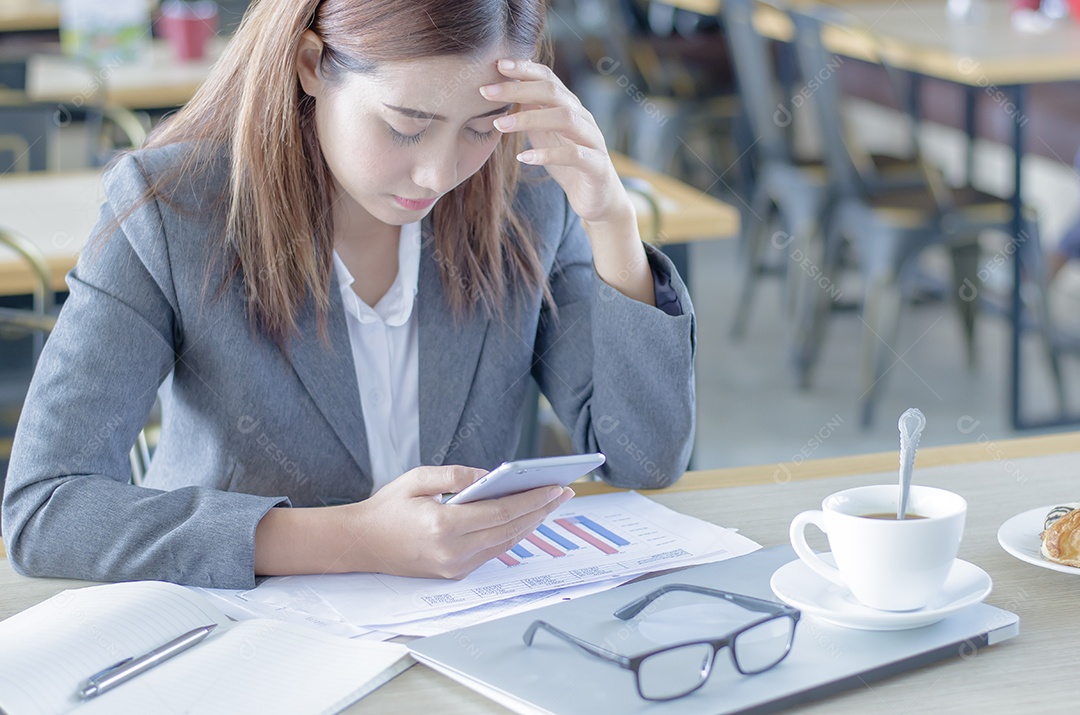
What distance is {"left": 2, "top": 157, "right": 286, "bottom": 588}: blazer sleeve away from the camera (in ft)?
3.43

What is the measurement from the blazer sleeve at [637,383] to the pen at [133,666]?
1.53 feet

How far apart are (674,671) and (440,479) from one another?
0.26 meters

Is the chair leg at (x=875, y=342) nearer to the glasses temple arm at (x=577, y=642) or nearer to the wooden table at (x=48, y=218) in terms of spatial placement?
the wooden table at (x=48, y=218)

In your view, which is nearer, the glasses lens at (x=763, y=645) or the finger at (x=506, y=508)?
the glasses lens at (x=763, y=645)

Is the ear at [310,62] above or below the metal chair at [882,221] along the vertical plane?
above

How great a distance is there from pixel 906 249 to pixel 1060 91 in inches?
58.4

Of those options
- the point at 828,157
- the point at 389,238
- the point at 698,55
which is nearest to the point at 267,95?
the point at 389,238

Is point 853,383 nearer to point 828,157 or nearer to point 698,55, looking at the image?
point 828,157

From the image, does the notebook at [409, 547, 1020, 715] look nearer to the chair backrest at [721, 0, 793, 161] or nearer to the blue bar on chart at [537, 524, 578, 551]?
the blue bar on chart at [537, 524, 578, 551]

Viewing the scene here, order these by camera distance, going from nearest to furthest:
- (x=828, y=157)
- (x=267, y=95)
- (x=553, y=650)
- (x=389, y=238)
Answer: (x=553, y=650) < (x=267, y=95) < (x=389, y=238) < (x=828, y=157)

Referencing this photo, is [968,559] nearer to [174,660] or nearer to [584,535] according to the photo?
[584,535]

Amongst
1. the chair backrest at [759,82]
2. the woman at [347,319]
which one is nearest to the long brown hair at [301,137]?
the woman at [347,319]

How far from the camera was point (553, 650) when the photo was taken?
0.89m

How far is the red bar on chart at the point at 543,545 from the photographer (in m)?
1.08
